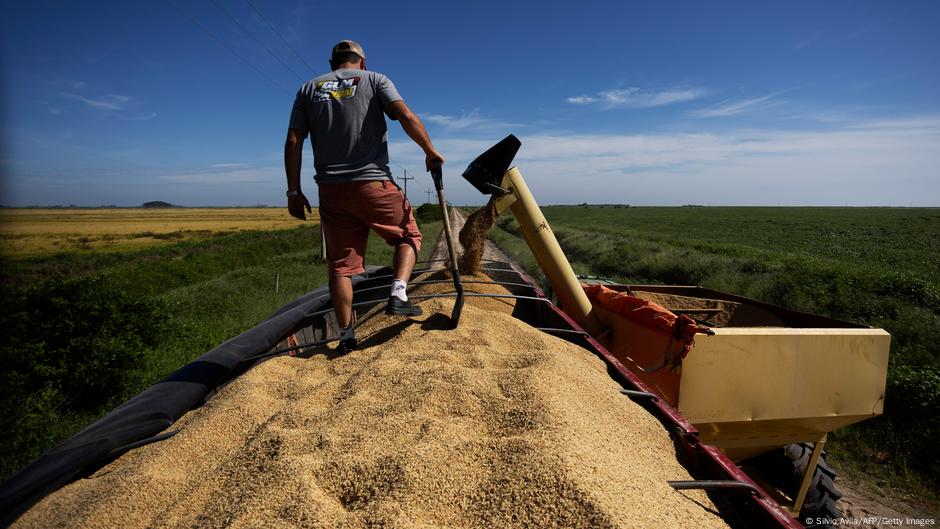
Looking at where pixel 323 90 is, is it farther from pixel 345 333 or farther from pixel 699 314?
pixel 699 314

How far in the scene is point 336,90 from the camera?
2715 millimetres

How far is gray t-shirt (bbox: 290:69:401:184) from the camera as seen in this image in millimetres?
2699

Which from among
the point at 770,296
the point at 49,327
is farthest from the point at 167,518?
the point at 770,296

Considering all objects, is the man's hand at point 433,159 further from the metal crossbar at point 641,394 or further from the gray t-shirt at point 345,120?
the metal crossbar at point 641,394

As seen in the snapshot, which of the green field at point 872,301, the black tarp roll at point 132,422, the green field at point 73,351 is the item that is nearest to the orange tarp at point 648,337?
the black tarp roll at point 132,422

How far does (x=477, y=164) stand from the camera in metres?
3.29

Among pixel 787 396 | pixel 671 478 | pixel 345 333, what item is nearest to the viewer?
pixel 671 478

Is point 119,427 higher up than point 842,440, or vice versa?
point 119,427

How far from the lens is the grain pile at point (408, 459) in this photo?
1234mm

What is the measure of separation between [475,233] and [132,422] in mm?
2488

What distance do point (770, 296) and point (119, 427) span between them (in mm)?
10269

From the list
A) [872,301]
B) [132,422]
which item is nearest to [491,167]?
[132,422]

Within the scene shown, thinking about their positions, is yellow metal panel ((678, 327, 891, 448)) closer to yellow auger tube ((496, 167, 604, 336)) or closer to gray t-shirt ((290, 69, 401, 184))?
yellow auger tube ((496, 167, 604, 336))

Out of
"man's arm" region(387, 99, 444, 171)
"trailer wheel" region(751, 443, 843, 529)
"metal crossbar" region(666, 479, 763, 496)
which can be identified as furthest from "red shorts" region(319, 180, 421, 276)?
"trailer wheel" region(751, 443, 843, 529)
